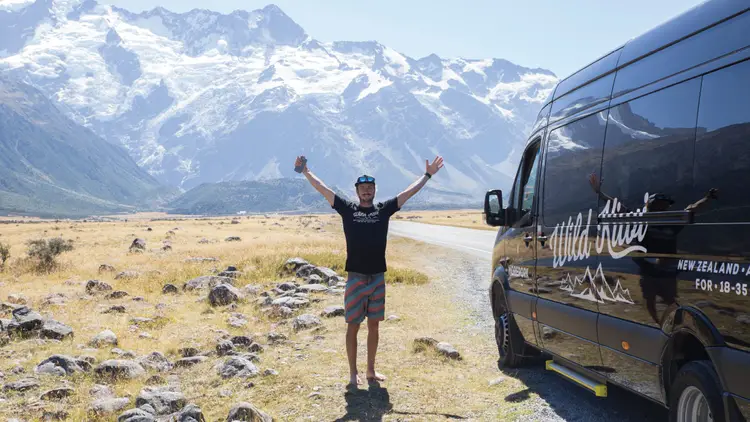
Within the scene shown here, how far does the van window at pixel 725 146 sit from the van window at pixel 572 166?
1458 mm

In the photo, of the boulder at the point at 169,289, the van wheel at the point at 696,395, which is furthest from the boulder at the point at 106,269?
the van wheel at the point at 696,395

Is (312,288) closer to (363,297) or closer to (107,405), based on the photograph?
(363,297)

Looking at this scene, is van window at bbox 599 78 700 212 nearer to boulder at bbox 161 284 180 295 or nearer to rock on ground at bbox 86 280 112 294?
boulder at bbox 161 284 180 295

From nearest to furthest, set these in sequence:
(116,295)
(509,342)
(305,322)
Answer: (509,342) < (305,322) < (116,295)

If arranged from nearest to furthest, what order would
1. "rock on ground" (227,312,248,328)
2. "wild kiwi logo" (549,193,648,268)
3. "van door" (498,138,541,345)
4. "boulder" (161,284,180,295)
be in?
1. "wild kiwi logo" (549,193,648,268)
2. "van door" (498,138,541,345)
3. "rock on ground" (227,312,248,328)
4. "boulder" (161,284,180,295)

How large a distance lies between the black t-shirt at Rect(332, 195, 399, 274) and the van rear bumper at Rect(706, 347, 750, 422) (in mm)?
3716

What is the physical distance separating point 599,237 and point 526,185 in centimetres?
252

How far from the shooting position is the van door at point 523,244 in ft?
23.8

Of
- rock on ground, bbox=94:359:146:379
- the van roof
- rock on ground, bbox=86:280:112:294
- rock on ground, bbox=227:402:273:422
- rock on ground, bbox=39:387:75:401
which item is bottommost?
rock on ground, bbox=86:280:112:294

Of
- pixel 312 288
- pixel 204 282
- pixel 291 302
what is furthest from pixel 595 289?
pixel 204 282

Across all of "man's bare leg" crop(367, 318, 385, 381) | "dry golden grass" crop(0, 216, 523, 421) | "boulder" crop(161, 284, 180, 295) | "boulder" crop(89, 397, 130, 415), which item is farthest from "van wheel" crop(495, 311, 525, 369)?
"boulder" crop(161, 284, 180, 295)

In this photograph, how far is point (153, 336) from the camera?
11312mm

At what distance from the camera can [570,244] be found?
19.7 ft

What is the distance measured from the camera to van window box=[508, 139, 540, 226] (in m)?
7.57
